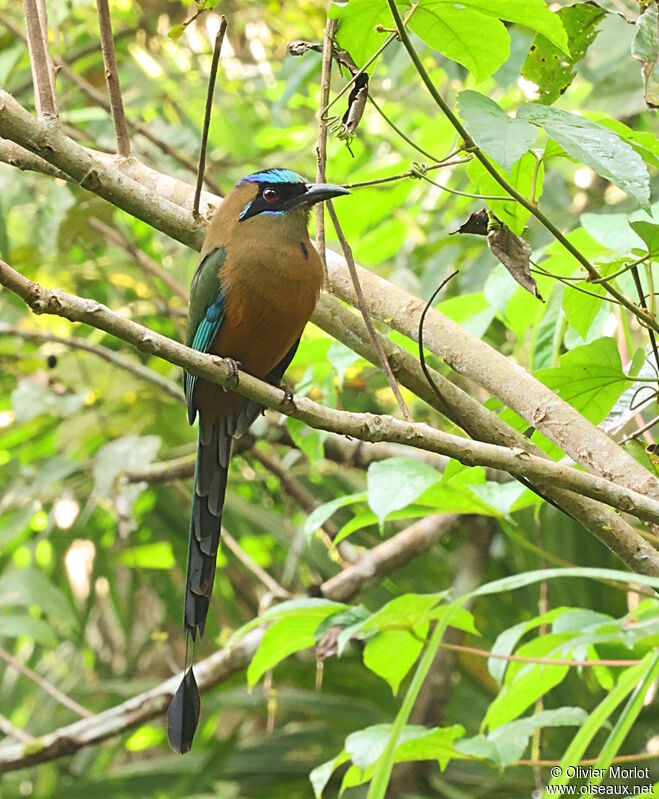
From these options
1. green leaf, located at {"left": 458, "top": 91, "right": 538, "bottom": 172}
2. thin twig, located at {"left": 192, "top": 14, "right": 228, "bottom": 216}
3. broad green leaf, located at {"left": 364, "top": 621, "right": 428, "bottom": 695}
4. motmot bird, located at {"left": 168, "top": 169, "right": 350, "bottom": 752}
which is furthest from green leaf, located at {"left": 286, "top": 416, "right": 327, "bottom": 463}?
green leaf, located at {"left": 458, "top": 91, "right": 538, "bottom": 172}

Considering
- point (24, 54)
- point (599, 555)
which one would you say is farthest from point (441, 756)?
point (24, 54)

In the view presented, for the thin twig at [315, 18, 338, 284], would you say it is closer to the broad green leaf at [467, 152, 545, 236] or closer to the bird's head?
the broad green leaf at [467, 152, 545, 236]

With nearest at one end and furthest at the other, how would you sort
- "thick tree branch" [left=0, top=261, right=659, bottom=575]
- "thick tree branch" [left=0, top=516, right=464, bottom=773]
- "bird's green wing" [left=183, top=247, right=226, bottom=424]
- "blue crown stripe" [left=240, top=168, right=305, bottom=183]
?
"thick tree branch" [left=0, top=261, right=659, bottom=575] < "bird's green wing" [left=183, top=247, right=226, bottom=424] < "blue crown stripe" [left=240, top=168, right=305, bottom=183] < "thick tree branch" [left=0, top=516, right=464, bottom=773]

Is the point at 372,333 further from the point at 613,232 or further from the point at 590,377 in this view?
the point at 613,232

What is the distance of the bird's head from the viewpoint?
8.70 ft

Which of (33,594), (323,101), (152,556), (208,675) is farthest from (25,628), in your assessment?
(323,101)

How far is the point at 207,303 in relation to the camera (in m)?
2.60

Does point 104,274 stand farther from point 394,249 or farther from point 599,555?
point 599,555

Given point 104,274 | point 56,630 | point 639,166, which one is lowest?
point 56,630

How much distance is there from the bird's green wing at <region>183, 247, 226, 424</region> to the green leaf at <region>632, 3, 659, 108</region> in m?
1.26

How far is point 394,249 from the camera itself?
12.5ft

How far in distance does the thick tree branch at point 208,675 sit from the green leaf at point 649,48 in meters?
2.03

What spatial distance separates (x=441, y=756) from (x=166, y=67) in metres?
3.81

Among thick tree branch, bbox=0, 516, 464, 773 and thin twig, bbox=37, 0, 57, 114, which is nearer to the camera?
thin twig, bbox=37, 0, 57, 114
